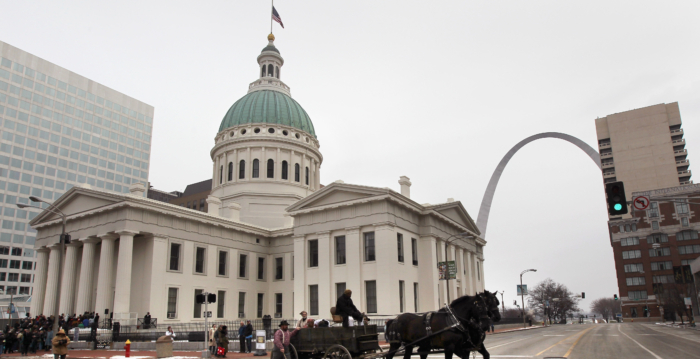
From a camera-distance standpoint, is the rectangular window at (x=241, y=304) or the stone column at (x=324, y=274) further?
the rectangular window at (x=241, y=304)

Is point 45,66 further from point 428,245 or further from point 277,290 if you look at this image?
point 428,245

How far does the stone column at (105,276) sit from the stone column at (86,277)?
77.2 inches

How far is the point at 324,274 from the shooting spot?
46125mm

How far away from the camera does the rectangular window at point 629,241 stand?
112938mm

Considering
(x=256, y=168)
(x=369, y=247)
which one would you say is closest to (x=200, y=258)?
(x=369, y=247)

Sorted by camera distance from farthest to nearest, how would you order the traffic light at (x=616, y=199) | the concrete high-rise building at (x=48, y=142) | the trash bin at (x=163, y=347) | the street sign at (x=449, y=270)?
the concrete high-rise building at (x=48, y=142) → the street sign at (x=449, y=270) → the trash bin at (x=163, y=347) → the traffic light at (x=616, y=199)

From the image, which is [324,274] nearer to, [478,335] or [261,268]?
[261,268]

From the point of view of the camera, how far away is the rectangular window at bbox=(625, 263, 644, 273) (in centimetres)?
11106

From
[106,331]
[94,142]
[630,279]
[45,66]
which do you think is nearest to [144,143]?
[94,142]

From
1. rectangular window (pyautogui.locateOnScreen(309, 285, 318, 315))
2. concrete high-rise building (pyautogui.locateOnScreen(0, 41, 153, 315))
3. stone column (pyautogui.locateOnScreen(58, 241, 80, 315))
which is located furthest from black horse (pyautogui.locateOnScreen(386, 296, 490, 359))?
concrete high-rise building (pyautogui.locateOnScreen(0, 41, 153, 315))

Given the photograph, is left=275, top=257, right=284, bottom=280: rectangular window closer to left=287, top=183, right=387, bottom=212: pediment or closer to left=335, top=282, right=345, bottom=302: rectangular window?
left=287, top=183, right=387, bottom=212: pediment

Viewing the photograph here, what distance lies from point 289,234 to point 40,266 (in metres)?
24.7

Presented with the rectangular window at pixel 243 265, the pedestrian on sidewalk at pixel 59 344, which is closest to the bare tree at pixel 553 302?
the rectangular window at pixel 243 265

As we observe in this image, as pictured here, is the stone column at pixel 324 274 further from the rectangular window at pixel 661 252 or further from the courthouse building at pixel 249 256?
the rectangular window at pixel 661 252
